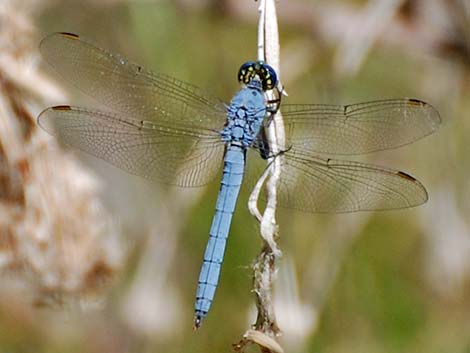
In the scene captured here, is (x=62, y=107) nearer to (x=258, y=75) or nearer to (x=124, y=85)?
(x=124, y=85)

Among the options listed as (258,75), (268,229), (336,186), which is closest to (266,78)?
(258,75)

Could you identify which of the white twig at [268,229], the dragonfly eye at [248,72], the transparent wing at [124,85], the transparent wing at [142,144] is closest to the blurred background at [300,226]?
the transparent wing at [142,144]

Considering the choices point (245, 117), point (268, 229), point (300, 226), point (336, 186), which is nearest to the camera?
point (268, 229)

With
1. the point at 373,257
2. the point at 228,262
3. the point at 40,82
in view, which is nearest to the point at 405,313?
the point at 373,257

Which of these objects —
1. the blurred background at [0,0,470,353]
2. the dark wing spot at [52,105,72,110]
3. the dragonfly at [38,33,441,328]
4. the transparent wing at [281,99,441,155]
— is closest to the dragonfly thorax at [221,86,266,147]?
the dragonfly at [38,33,441,328]

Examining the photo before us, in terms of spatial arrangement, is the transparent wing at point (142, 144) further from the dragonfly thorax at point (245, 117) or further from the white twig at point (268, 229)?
the white twig at point (268, 229)

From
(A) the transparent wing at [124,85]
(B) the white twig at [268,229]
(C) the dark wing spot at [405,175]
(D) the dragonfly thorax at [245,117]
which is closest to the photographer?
(B) the white twig at [268,229]

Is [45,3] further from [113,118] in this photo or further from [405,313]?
[405,313]
